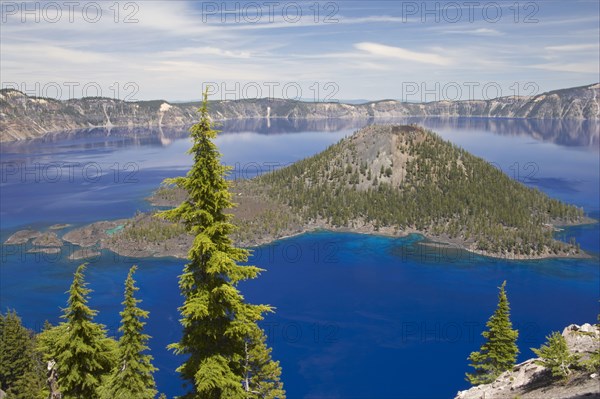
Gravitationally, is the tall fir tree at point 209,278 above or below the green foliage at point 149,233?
above

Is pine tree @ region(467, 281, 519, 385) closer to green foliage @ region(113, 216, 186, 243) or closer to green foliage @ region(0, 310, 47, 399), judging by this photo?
green foliage @ region(0, 310, 47, 399)

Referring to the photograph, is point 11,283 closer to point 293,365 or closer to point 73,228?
point 73,228

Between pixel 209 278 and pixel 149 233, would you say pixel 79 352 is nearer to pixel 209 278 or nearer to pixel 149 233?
pixel 209 278

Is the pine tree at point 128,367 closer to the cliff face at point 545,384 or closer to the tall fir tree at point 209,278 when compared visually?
the tall fir tree at point 209,278

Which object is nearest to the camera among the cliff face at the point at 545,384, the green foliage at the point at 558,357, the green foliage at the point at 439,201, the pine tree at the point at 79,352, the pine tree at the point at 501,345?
the cliff face at the point at 545,384

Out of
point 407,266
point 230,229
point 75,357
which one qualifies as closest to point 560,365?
point 230,229

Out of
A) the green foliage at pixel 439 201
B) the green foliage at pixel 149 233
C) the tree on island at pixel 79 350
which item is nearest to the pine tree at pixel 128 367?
the tree on island at pixel 79 350

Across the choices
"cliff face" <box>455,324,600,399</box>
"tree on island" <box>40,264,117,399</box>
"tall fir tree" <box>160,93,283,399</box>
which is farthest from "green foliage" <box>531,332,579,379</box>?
"tree on island" <box>40,264,117,399</box>
